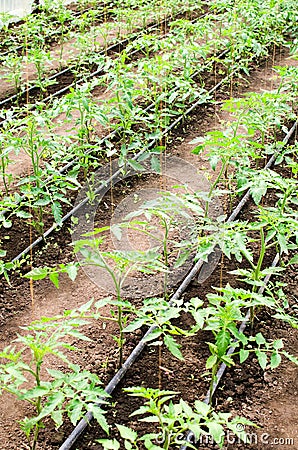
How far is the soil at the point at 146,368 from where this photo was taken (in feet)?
7.79

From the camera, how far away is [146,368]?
2637 mm

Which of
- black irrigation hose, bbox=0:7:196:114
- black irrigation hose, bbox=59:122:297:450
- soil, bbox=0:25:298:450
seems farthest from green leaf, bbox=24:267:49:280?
black irrigation hose, bbox=0:7:196:114

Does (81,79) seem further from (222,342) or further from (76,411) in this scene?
(76,411)

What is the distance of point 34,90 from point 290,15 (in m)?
2.53

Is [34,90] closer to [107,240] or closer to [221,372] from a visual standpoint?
[107,240]

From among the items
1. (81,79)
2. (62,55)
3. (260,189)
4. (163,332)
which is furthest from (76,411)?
(62,55)

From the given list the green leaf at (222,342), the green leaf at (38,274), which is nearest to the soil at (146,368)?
the green leaf at (222,342)

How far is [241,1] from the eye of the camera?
18.4ft

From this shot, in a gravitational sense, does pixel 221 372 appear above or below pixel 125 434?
below

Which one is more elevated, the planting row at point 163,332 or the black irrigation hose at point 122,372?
the planting row at point 163,332

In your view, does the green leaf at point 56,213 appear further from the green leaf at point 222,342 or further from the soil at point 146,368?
the green leaf at point 222,342

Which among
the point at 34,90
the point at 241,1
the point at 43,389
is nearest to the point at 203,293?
the point at 43,389

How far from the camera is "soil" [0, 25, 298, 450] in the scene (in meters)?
2.38

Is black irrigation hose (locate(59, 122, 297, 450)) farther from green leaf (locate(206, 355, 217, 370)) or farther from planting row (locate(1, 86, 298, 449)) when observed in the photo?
green leaf (locate(206, 355, 217, 370))
